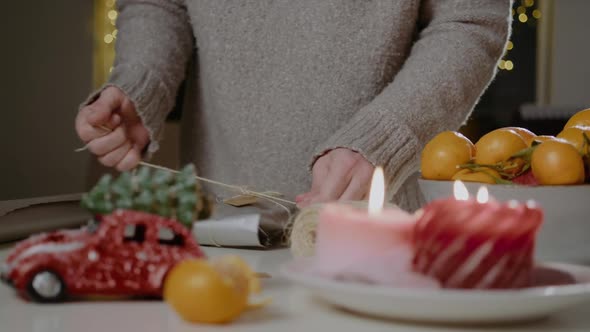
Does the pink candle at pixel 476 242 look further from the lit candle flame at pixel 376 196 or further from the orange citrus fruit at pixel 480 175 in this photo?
the orange citrus fruit at pixel 480 175

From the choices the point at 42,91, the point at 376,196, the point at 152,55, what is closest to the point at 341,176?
the point at 376,196

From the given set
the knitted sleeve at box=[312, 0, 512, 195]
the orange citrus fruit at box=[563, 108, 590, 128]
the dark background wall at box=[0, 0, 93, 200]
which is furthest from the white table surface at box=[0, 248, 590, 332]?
the dark background wall at box=[0, 0, 93, 200]

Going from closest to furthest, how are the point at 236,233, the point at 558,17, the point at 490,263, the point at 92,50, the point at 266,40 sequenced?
the point at 490,263, the point at 236,233, the point at 266,40, the point at 92,50, the point at 558,17

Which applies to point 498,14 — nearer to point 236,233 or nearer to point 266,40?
point 266,40

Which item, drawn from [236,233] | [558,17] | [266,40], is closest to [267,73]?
[266,40]

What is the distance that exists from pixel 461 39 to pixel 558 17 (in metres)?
3.04

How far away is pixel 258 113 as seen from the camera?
1342mm

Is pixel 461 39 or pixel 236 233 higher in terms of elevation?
pixel 461 39

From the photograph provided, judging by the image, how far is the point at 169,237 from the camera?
556mm

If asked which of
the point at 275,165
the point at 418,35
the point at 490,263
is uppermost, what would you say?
the point at 418,35

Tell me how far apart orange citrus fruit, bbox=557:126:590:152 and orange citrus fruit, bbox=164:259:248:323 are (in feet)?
1.33

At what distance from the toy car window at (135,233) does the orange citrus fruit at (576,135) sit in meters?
0.42

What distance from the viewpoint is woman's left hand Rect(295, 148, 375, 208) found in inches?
34.8

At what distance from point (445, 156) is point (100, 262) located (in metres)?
0.36
